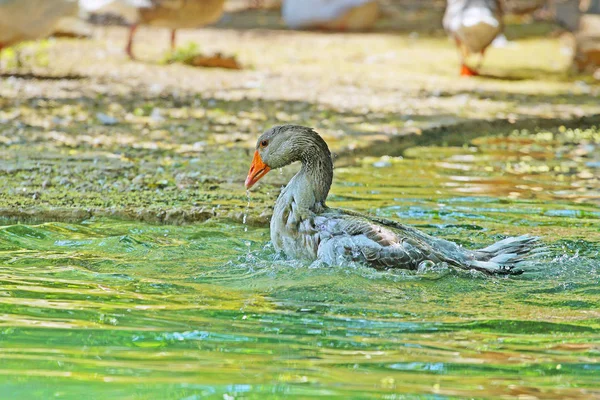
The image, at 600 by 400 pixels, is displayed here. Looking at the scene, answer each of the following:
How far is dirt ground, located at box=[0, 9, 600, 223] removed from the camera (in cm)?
779

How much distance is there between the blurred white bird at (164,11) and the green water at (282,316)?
8158 millimetres

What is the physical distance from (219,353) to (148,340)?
14.4 inches

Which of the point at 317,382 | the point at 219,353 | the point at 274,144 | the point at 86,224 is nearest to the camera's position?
the point at 317,382

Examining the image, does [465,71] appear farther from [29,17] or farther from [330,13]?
[29,17]

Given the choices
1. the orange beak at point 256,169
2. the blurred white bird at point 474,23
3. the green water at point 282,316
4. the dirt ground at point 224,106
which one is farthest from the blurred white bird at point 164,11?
the orange beak at point 256,169

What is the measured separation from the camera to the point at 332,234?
5.90 metres

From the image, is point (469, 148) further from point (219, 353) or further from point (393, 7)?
point (393, 7)

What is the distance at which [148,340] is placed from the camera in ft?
14.3

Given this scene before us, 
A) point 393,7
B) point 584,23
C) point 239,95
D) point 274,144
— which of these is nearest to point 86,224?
point 274,144

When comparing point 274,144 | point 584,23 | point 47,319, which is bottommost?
point 47,319

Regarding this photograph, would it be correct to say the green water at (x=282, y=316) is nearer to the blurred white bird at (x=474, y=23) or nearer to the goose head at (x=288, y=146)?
the goose head at (x=288, y=146)

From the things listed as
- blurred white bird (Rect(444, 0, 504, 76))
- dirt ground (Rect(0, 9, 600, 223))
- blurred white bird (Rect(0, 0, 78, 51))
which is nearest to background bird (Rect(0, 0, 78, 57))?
blurred white bird (Rect(0, 0, 78, 51))

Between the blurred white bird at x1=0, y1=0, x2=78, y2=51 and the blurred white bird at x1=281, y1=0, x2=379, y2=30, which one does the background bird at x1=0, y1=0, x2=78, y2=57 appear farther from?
the blurred white bird at x1=281, y1=0, x2=379, y2=30

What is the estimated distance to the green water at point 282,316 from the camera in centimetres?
385
